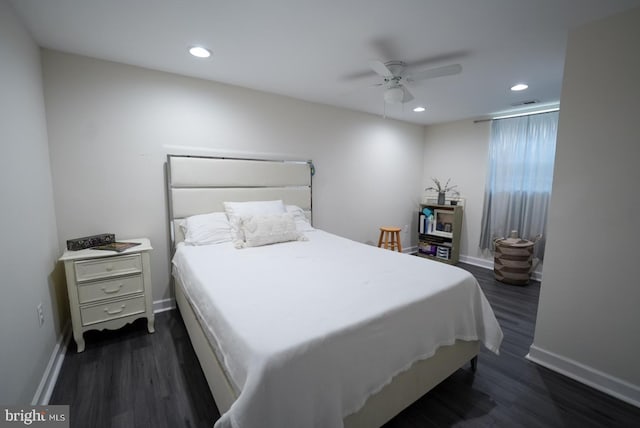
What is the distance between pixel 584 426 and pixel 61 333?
3.59 metres

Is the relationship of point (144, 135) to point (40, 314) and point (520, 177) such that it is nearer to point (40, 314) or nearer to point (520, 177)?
point (40, 314)

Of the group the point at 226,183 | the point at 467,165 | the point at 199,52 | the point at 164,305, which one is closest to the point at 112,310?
the point at 164,305

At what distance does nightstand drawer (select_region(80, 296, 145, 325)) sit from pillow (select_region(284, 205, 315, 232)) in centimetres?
164

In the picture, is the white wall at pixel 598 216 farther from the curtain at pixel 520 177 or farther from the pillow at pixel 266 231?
the curtain at pixel 520 177

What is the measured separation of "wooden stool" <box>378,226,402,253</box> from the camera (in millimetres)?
4229

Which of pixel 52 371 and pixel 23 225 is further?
pixel 52 371

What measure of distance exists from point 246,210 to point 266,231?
428 millimetres

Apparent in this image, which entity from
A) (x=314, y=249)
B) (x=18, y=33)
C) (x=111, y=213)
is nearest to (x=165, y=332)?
(x=111, y=213)

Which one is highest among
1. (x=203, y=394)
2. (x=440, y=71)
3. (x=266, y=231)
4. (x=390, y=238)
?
(x=440, y=71)

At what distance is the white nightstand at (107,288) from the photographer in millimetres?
2074

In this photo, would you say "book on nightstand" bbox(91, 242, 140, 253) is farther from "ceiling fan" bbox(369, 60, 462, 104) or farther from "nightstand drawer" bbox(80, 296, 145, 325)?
"ceiling fan" bbox(369, 60, 462, 104)

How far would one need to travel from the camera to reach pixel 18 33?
5.64 ft

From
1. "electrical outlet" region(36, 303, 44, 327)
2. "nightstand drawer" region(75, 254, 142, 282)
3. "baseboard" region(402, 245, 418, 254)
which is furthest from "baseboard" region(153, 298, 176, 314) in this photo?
"baseboard" region(402, 245, 418, 254)

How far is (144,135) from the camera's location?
2.61 meters
